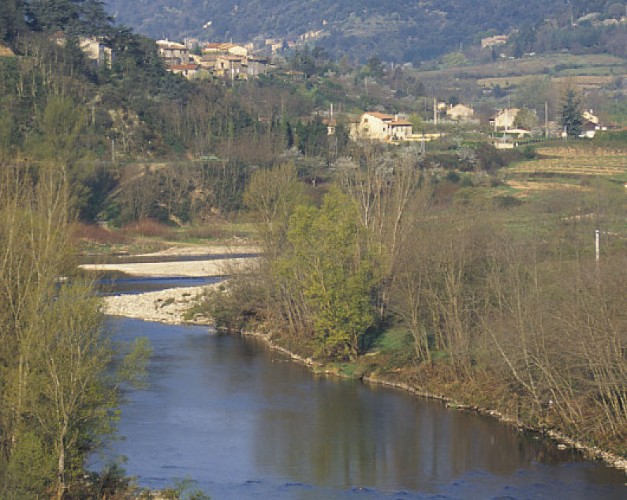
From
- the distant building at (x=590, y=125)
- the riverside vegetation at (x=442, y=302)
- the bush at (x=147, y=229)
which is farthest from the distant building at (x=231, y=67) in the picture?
the riverside vegetation at (x=442, y=302)

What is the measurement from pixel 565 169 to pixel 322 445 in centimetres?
4282

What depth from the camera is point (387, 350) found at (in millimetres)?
27734

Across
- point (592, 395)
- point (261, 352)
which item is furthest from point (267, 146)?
point (592, 395)

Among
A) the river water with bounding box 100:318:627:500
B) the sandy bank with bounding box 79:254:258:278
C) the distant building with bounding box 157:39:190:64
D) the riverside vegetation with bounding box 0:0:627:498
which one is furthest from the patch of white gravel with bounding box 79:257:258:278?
the distant building with bounding box 157:39:190:64

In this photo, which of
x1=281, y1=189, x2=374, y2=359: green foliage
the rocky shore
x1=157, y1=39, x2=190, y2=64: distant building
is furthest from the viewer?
x1=157, y1=39, x2=190, y2=64: distant building

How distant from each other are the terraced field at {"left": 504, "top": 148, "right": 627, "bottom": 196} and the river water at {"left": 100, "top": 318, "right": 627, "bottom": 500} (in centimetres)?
3080

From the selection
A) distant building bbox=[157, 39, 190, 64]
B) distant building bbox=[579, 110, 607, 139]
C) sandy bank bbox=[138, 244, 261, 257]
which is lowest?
sandy bank bbox=[138, 244, 261, 257]

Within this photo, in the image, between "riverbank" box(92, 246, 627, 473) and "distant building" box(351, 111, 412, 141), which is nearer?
"riverbank" box(92, 246, 627, 473)

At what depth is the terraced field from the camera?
2221 inches

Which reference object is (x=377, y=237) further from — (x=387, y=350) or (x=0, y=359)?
(x=0, y=359)

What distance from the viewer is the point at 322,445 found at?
21.3 m

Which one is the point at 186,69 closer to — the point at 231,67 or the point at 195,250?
the point at 231,67

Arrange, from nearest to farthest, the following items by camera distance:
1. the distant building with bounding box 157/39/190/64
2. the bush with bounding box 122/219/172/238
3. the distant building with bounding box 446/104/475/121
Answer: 1. the bush with bounding box 122/219/172/238
2. the distant building with bounding box 446/104/475/121
3. the distant building with bounding box 157/39/190/64

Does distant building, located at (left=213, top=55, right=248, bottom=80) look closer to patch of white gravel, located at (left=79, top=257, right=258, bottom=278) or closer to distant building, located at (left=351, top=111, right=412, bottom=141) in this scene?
distant building, located at (left=351, top=111, right=412, bottom=141)
